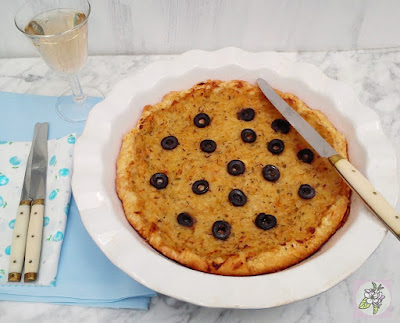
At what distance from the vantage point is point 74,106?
2.02 meters

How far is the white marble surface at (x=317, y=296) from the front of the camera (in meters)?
1.45

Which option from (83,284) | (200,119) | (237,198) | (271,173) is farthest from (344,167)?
(83,284)

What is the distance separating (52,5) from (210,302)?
4.39 feet

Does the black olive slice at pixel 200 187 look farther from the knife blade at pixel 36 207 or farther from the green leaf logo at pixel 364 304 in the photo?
the green leaf logo at pixel 364 304

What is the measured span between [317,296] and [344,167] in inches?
18.2

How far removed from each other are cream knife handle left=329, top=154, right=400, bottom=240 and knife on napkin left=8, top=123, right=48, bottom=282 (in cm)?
103

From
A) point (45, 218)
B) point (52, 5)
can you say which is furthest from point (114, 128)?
point (52, 5)

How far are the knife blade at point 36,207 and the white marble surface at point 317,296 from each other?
0.14 meters

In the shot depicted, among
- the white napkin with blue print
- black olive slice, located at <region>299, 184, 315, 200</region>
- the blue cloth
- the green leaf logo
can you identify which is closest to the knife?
black olive slice, located at <region>299, 184, 315, 200</region>

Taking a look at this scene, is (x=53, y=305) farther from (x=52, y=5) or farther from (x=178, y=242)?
(x=52, y=5)

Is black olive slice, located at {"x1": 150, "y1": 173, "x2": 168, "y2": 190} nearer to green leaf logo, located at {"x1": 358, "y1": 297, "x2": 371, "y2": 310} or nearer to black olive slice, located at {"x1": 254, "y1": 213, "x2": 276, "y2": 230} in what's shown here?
black olive slice, located at {"x1": 254, "y1": 213, "x2": 276, "y2": 230}

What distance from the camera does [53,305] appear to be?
4.83 ft

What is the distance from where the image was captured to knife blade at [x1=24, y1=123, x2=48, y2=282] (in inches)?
56.7

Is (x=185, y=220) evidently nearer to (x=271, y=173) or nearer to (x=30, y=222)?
(x=271, y=173)
